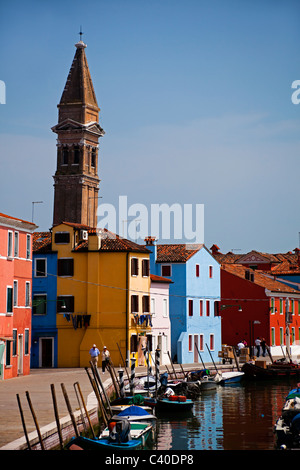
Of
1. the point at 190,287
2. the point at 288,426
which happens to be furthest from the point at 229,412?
the point at 190,287

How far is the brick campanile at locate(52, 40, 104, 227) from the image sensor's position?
96.1m

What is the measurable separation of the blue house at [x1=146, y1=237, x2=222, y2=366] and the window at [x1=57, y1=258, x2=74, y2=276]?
892 centimetres

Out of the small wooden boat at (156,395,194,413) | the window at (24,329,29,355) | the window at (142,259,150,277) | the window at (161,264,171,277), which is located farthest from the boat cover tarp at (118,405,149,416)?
the window at (161,264,171,277)

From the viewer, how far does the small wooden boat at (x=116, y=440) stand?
882 inches

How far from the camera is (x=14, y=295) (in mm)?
44719

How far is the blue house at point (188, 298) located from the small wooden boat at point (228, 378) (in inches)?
260

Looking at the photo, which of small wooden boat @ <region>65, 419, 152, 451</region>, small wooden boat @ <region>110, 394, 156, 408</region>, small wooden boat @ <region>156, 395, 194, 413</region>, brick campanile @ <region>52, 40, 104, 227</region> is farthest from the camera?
brick campanile @ <region>52, 40, 104, 227</region>

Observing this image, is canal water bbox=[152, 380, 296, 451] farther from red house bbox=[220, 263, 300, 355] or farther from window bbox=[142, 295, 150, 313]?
red house bbox=[220, 263, 300, 355]

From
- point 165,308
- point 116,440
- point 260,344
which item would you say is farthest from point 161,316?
point 116,440

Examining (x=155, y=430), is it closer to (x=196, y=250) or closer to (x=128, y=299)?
(x=128, y=299)

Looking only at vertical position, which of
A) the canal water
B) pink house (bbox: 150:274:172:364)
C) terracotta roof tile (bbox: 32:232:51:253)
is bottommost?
the canal water

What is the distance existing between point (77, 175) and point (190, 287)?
38195mm

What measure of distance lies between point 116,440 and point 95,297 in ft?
92.2
